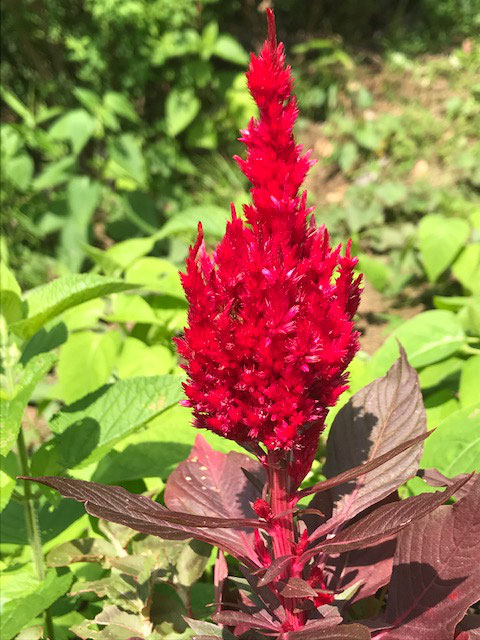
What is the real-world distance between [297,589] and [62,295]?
726 millimetres

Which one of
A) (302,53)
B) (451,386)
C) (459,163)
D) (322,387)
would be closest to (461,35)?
(302,53)

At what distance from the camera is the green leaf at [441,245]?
9.45 feet

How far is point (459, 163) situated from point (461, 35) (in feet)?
8.06

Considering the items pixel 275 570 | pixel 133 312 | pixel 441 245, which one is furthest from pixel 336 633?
pixel 441 245

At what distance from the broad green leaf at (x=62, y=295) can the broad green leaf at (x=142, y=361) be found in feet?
2.34

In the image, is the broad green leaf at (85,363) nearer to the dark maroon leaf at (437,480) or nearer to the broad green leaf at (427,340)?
the broad green leaf at (427,340)

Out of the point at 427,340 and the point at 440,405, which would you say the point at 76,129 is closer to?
the point at 427,340

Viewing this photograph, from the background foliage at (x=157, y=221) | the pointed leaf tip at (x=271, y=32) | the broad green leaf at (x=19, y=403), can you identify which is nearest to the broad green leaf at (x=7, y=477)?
the background foliage at (x=157, y=221)

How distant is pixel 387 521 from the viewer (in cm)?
89

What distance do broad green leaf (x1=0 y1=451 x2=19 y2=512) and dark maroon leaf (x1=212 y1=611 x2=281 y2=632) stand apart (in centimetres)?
49

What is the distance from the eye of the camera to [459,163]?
4355 mm

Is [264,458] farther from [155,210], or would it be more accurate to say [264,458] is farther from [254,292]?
[155,210]

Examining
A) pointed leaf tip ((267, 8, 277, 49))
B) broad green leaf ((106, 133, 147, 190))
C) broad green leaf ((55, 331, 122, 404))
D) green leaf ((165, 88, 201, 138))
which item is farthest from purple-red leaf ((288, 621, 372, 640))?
green leaf ((165, 88, 201, 138))

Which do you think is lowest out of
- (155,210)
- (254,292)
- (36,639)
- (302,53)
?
(36,639)
